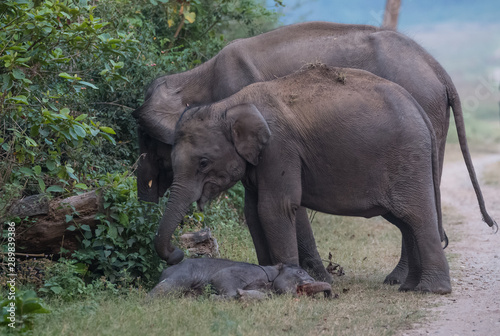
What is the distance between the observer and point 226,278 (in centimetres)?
653

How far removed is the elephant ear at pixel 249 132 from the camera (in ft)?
22.4

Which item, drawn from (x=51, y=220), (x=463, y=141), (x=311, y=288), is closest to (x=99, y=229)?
(x=51, y=220)

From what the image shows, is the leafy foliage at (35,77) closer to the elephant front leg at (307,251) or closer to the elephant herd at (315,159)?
the elephant herd at (315,159)

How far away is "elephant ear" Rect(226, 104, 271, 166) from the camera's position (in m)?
6.81

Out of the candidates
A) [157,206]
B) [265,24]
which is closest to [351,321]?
[157,206]

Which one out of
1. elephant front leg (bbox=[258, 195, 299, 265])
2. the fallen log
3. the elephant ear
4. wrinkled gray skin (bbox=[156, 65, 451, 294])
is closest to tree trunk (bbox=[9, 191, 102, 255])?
wrinkled gray skin (bbox=[156, 65, 451, 294])

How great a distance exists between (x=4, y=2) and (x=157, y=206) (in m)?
2.35

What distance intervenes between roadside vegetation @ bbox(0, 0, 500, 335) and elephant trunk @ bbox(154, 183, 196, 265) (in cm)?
39

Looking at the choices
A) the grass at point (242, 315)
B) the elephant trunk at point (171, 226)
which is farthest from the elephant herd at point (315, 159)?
the grass at point (242, 315)

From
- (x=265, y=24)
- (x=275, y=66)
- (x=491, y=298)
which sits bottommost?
(x=491, y=298)

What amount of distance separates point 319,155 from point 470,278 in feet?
7.65

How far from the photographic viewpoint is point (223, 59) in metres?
8.32

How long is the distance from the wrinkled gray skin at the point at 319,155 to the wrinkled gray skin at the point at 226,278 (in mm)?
331

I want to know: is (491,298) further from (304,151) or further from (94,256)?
(94,256)
